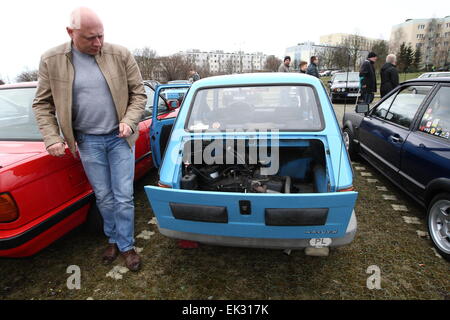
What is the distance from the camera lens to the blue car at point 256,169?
172cm

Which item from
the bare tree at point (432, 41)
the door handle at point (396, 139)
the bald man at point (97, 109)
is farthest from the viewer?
the bare tree at point (432, 41)

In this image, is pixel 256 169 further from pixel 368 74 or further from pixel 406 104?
pixel 368 74

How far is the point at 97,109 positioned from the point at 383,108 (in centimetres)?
375

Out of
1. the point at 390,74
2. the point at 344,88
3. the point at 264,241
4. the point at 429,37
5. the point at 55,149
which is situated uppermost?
the point at 429,37

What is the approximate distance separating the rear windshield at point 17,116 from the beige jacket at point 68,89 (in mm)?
538

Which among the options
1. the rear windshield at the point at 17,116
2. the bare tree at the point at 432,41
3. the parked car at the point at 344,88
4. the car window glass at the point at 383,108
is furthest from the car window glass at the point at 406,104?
the bare tree at the point at 432,41

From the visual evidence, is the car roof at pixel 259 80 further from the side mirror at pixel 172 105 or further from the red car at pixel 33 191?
the side mirror at pixel 172 105

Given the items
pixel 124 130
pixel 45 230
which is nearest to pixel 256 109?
pixel 124 130

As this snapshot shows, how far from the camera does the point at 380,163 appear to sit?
11.7 feet

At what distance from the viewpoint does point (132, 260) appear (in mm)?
2365

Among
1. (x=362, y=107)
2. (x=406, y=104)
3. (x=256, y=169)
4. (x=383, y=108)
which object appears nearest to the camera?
(x=256, y=169)

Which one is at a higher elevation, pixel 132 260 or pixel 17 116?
pixel 17 116
